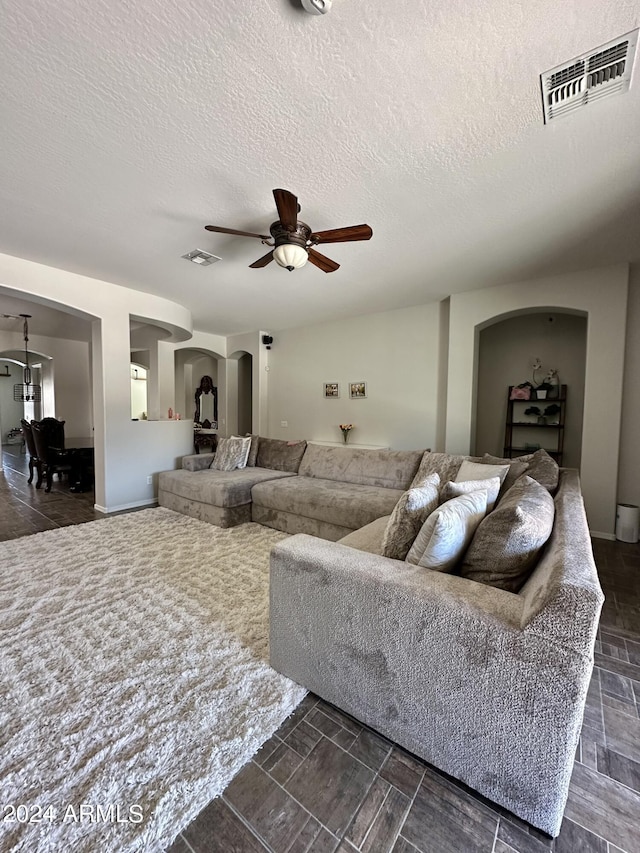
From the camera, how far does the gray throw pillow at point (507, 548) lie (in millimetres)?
1262

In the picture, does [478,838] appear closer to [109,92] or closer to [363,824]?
[363,824]

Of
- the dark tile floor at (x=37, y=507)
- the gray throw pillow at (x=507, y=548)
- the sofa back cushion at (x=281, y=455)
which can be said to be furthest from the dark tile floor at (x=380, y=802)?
the dark tile floor at (x=37, y=507)

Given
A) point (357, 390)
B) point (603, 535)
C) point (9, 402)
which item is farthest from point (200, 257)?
point (9, 402)

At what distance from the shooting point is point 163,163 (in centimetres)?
202

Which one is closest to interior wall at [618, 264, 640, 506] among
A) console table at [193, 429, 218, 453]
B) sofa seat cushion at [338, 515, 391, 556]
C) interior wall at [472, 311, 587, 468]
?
interior wall at [472, 311, 587, 468]

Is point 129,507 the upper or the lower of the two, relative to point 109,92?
lower

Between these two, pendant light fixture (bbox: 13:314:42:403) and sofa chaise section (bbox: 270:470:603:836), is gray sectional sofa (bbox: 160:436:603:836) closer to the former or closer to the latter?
sofa chaise section (bbox: 270:470:603:836)

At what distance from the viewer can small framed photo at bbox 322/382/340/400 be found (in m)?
5.80

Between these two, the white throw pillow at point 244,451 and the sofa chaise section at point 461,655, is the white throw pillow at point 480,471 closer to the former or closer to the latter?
the sofa chaise section at point 461,655

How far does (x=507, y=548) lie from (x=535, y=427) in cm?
429

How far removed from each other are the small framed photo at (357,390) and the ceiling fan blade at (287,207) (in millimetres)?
3328

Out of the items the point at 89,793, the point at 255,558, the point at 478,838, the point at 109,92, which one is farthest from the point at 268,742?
the point at 109,92

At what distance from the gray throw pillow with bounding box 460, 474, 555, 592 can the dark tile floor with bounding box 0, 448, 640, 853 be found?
681 millimetres

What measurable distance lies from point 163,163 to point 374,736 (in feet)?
10.1
